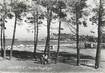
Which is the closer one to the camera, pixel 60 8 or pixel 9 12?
pixel 60 8

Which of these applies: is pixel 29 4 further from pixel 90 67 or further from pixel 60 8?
pixel 90 67

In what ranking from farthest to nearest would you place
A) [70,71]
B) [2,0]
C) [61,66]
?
[2,0]
[61,66]
[70,71]

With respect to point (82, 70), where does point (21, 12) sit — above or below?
above

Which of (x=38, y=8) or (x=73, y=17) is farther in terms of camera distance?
(x=38, y=8)

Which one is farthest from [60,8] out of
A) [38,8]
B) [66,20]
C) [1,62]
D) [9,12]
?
[1,62]

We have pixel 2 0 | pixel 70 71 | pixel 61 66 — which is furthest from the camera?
pixel 2 0

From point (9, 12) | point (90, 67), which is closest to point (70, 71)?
point (90, 67)

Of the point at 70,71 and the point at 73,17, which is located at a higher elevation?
the point at 73,17

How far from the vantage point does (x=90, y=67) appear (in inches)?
1057

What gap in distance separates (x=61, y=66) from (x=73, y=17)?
231 inches

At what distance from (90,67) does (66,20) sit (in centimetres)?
613

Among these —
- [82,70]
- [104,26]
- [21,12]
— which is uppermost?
[21,12]

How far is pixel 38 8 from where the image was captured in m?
30.4

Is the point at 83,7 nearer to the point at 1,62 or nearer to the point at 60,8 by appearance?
the point at 60,8
